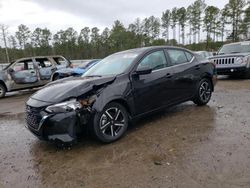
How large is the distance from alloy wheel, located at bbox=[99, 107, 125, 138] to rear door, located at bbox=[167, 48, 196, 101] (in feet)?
5.46

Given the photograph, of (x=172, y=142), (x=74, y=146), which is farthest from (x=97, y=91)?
(x=172, y=142)

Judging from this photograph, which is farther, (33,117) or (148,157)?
(33,117)

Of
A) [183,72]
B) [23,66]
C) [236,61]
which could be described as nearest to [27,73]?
[23,66]

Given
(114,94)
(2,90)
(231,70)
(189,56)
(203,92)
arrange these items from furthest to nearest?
(231,70) → (2,90) → (203,92) → (189,56) → (114,94)

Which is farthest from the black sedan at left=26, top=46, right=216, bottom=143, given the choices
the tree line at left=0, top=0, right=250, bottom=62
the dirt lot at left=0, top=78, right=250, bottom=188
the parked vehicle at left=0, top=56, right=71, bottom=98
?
the tree line at left=0, top=0, right=250, bottom=62

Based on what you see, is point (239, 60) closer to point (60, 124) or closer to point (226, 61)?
point (226, 61)

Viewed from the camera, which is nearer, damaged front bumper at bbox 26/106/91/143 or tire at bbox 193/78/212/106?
damaged front bumper at bbox 26/106/91/143

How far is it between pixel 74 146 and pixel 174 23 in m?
60.8

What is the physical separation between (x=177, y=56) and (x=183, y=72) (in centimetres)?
42

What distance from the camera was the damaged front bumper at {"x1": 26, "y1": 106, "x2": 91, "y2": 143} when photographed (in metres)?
3.66

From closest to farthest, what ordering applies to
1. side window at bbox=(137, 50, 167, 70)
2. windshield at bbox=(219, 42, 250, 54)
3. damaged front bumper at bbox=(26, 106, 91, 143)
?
damaged front bumper at bbox=(26, 106, 91, 143)
side window at bbox=(137, 50, 167, 70)
windshield at bbox=(219, 42, 250, 54)

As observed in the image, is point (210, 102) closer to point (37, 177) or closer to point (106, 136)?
point (106, 136)

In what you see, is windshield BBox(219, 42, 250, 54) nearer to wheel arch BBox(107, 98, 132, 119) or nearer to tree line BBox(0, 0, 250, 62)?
wheel arch BBox(107, 98, 132, 119)

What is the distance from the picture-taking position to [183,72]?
5.45 metres
